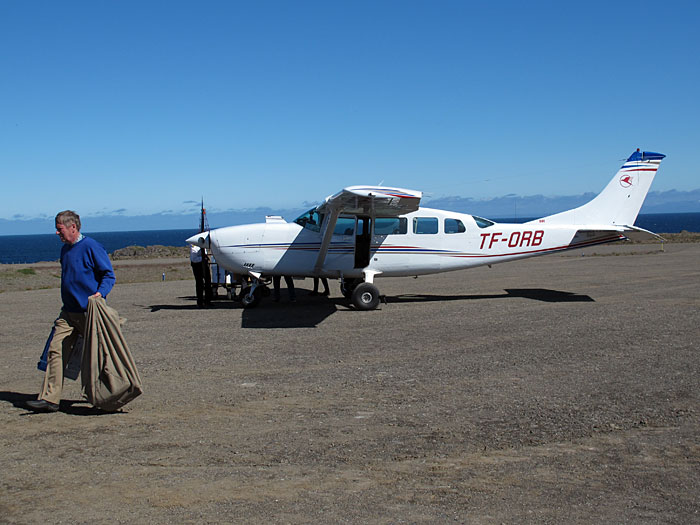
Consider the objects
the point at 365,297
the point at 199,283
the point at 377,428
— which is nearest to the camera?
the point at 377,428

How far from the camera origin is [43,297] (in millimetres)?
17391

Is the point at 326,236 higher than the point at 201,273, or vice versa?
the point at 326,236

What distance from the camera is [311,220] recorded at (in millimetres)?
13875

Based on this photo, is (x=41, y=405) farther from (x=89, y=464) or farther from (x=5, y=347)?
(x=5, y=347)

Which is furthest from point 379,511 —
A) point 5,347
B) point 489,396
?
point 5,347

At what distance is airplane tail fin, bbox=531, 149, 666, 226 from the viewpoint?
1484cm

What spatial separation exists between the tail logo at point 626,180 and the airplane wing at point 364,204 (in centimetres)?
569

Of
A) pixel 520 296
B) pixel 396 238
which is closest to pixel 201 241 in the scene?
pixel 396 238

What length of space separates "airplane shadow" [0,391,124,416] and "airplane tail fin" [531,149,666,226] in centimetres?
1163

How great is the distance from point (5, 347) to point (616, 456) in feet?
28.9

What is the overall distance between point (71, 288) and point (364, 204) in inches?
298

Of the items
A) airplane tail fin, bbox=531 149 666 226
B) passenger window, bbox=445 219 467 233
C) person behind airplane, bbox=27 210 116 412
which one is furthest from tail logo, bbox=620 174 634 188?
person behind airplane, bbox=27 210 116 412

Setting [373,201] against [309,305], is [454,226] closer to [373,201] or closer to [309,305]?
[373,201]

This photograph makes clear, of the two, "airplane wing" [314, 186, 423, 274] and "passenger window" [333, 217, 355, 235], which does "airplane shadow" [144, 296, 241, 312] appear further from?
"passenger window" [333, 217, 355, 235]
